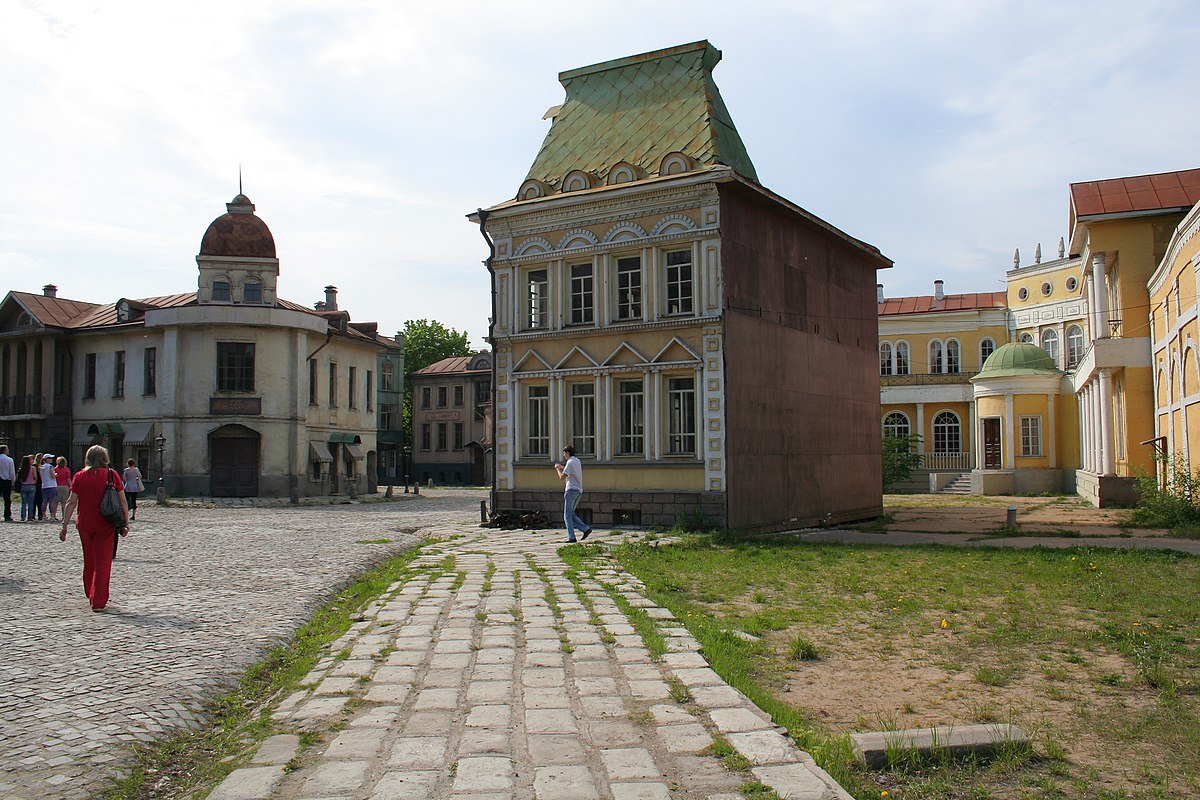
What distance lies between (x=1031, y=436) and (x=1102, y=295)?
42.5 ft

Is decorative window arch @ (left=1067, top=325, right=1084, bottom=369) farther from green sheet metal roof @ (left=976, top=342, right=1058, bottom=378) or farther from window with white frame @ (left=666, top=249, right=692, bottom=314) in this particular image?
window with white frame @ (left=666, top=249, right=692, bottom=314)

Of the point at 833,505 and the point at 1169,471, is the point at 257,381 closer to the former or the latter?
the point at 833,505

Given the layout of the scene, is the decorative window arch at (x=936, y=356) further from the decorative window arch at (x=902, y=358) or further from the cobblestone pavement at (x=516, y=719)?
the cobblestone pavement at (x=516, y=719)

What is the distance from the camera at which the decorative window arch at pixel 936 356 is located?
54.9 metres

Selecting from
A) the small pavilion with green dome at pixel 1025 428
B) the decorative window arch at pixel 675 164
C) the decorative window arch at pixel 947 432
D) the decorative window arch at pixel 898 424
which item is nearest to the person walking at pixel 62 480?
the decorative window arch at pixel 675 164

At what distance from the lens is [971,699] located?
20.4 feet

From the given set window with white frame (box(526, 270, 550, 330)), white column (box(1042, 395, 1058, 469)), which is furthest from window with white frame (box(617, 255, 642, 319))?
white column (box(1042, 395, 1058, 469))

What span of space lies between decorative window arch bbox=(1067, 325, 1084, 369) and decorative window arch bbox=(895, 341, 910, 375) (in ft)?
27.6

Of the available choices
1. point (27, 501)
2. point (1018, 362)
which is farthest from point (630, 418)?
point (1018, 362)

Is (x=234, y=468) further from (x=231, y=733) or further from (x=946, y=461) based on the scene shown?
(x=231, y=733)

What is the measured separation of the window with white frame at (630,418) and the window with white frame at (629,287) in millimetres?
1442

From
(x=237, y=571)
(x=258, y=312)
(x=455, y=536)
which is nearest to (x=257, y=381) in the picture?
(x=258, y=312)

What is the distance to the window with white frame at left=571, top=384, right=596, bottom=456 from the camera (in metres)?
20.7

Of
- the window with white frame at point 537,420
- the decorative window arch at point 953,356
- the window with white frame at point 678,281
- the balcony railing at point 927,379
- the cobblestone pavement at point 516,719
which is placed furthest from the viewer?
the decorative window arch at point 953,356
